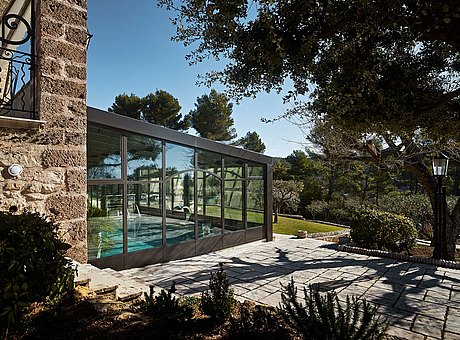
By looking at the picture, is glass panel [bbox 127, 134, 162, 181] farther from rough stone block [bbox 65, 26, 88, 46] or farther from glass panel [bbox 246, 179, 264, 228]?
glass panel [bbox 246, 179, 264, 228]

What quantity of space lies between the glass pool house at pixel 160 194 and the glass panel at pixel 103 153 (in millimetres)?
18

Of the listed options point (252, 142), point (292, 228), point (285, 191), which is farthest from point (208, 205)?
point (252, 142)

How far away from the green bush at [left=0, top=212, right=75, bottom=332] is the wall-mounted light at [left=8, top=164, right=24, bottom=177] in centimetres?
107

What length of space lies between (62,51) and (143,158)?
2.81 m

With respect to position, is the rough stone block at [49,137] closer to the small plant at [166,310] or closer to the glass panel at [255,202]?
the small plant at [166,310]

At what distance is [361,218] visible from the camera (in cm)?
799

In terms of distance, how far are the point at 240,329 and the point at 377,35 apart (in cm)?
271

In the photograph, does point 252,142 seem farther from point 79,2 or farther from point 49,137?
point 49,137

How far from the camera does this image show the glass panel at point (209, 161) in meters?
7.37

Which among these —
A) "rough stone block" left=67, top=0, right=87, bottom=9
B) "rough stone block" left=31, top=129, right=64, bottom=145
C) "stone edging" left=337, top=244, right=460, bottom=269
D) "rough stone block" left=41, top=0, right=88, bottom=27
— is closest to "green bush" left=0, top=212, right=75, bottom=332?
"rough stone block" left=31, top=129, right=64, bottom=145

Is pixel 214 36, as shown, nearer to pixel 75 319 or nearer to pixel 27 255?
pixel 27 255

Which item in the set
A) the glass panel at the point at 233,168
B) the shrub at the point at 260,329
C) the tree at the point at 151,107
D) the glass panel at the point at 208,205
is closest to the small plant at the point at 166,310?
the shrub at the point at 260,329

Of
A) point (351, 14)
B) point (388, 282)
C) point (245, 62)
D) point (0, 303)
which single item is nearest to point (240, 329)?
point (0, 303)

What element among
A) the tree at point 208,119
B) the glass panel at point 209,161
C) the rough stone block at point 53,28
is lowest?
the glass panel at point 209,161
